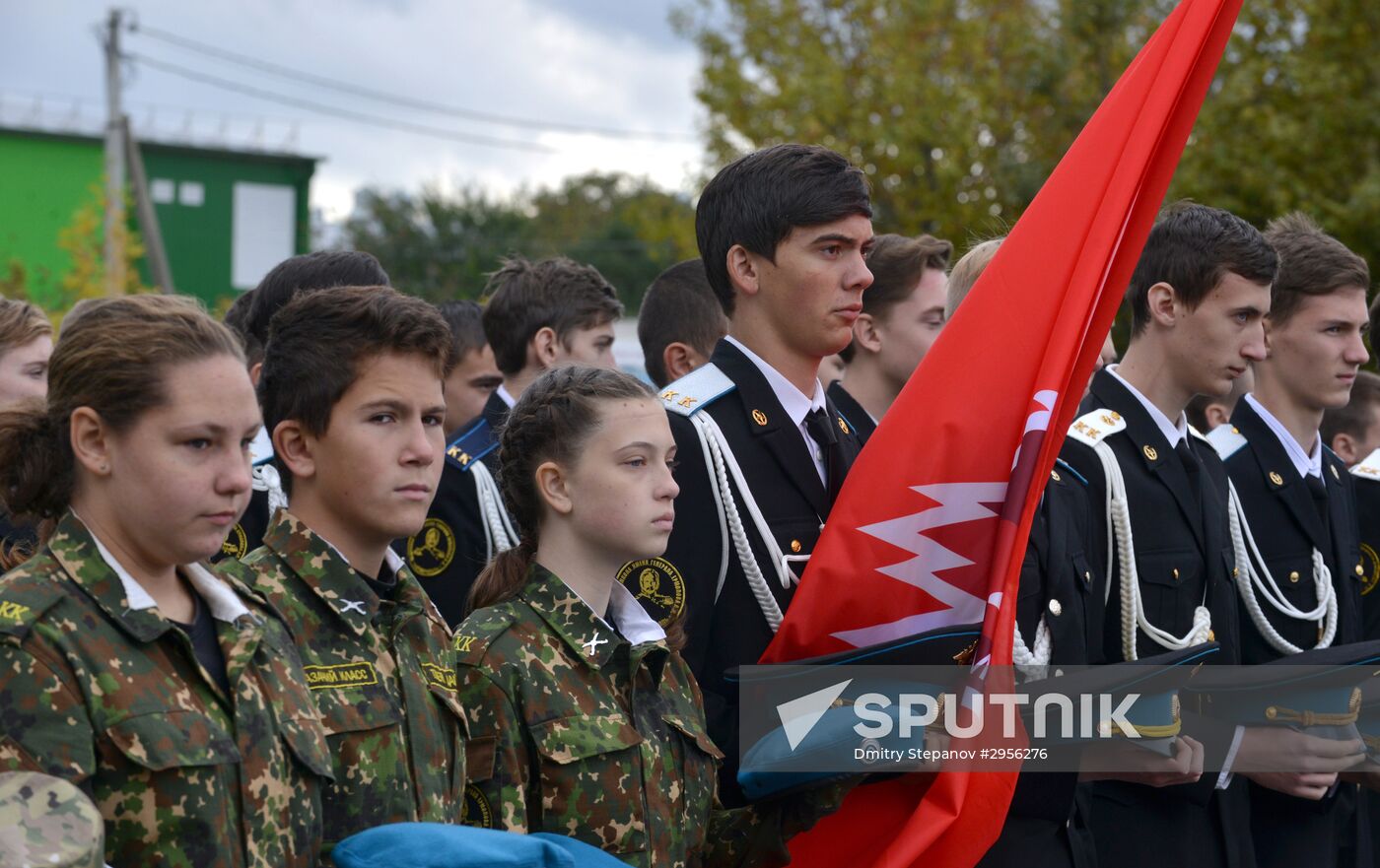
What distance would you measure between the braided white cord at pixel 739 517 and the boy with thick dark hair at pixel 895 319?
174 centimetres

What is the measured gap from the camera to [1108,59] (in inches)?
716

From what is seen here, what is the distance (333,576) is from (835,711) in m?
1.06

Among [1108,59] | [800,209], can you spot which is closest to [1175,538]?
[800,209]

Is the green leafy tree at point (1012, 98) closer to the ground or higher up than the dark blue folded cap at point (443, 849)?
higher up

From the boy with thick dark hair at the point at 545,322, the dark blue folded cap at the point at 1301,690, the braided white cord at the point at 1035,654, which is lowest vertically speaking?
the dark blue folded cap at the point at 1301,690

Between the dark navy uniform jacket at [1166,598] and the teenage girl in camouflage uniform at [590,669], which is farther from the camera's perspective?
the dark navy uniform jacket at [1166,598]

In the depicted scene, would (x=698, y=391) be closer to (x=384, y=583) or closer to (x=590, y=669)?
(x=590, y=669)

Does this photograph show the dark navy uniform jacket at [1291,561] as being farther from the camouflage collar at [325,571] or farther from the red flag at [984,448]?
the camouflage collar at [325,571]

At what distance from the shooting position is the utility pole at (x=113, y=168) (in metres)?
17.8

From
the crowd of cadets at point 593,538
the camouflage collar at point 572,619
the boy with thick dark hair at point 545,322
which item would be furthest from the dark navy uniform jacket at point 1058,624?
the boy with thick dark hair at point 545,322

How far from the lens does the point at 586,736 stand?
121 inches

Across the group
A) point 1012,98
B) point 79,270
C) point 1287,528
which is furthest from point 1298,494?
point 1012,98

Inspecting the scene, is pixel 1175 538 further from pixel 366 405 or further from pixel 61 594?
pixel 61 594

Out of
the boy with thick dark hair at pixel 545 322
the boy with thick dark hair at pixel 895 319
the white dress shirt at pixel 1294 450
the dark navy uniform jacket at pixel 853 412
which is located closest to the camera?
the white dress shirt at pixel 1294 450
